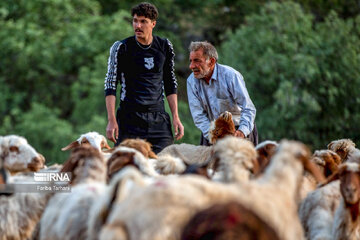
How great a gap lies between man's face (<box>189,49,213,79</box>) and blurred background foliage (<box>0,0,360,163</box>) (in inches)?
386

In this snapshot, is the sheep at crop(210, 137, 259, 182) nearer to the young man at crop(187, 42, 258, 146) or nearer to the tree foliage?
the young man at crop(187, 42, 258, 146)

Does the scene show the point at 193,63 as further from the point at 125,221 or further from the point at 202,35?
the point at 202,35

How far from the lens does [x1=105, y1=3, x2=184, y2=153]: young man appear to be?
917cm

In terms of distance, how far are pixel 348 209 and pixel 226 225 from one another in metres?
2.40

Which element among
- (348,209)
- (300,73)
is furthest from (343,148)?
(300,73)

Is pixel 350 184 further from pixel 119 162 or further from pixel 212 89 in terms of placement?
pixel 212 89

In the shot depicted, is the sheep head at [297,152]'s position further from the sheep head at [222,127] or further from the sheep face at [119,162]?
the sheep head at [222,127]

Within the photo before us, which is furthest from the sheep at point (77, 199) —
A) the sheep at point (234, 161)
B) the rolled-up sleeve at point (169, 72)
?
the rolled-up sleeve at point (169, 72)

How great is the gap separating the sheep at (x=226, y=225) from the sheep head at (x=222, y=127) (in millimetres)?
4028

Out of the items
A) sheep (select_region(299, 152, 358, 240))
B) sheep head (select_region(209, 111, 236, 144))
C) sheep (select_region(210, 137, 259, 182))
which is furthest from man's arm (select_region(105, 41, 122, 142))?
sheep (select_region(299, 152, 358, 240))

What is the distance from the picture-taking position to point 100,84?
70.5 feet

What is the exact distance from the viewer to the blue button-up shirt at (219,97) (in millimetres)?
9062

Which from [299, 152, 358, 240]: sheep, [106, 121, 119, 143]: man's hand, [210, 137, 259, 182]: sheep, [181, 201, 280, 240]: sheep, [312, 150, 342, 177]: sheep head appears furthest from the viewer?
[106, 121, 119, 143]: man's hand

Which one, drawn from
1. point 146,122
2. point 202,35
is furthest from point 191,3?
point 146,122
